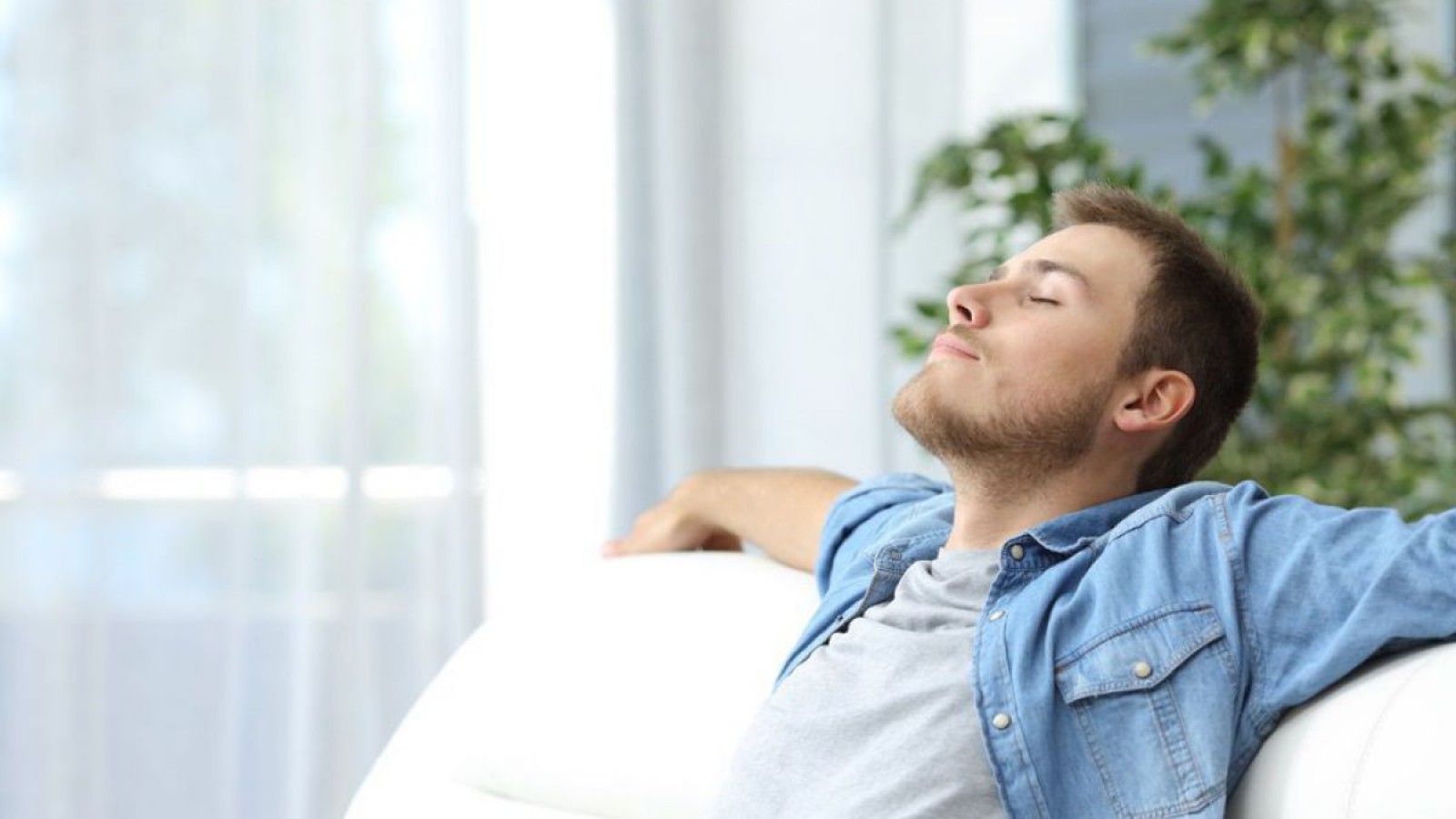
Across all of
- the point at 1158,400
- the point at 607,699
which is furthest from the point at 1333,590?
the point at 607,699

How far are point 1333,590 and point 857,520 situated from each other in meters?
0.54

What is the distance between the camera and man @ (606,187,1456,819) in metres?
1.05

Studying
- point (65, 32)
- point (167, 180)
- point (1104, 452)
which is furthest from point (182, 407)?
point (1104, 452)

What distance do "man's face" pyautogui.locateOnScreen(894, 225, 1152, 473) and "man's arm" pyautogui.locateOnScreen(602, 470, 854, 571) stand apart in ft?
0.90

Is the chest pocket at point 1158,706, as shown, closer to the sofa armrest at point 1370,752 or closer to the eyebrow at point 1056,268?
the sofa armrest at point 1370,752

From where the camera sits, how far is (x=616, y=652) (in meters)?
1.46

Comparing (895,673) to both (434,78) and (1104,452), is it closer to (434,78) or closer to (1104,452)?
(1104,452)

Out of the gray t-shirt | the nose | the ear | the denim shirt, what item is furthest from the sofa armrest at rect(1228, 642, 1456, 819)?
the nose

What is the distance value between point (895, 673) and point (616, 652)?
0.31m

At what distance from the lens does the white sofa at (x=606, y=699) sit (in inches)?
54.4

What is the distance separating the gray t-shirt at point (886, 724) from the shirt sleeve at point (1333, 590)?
0.73 ft

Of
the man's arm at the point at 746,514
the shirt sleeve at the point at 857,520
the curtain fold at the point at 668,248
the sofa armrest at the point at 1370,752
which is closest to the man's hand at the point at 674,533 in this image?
the man's arm at the point at 746,514

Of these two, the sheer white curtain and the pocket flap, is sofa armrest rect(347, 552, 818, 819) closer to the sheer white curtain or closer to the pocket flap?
the pocket flap

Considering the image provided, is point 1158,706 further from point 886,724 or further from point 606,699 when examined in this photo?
point 606,699
